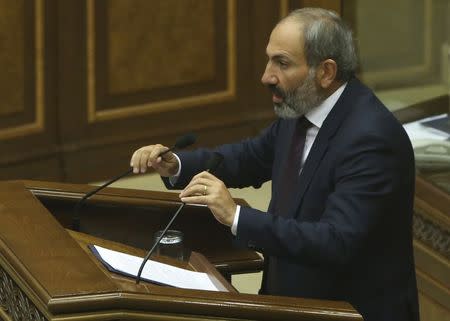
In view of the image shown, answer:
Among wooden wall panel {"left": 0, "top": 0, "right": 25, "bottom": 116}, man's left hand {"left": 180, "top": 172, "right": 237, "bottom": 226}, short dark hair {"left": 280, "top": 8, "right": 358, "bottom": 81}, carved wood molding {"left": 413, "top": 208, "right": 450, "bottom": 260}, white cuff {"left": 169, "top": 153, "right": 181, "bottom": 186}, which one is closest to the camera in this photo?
man's left hand {"left": 180, "top": 172, "right": 237, "bottom": 226}

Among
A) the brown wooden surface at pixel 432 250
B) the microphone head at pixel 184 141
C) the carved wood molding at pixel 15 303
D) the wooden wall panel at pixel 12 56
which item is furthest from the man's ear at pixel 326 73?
the wooden wall panel at pixel 12 56

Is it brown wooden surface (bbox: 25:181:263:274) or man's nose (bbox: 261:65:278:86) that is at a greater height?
man's nose (bbox: 261:65:278:86)

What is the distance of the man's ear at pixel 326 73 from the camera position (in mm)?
2166

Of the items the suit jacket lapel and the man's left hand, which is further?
the suit jacket lapel

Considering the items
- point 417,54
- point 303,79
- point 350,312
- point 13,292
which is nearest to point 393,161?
point 303,79

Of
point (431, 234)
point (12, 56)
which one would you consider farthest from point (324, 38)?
point (12, 56)

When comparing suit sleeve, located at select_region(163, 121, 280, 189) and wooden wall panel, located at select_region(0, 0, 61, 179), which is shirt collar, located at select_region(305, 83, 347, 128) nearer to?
suit sleeve, located at select_region(163, 121, 280, 189)

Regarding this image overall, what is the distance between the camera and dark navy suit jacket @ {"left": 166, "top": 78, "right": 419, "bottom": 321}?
2082mm

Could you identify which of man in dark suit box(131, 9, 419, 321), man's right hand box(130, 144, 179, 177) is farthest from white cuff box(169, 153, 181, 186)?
man in dark suit box(131, 9, 419, 321)

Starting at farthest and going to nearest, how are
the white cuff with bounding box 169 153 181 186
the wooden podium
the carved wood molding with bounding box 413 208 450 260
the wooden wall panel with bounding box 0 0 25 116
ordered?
the wooden wall panel with bounding box 0 0 25 116, the carved wood molding with bounding box 413 208 450 260, the white cuff with bounding box 169 153 181 186, the wooden podium

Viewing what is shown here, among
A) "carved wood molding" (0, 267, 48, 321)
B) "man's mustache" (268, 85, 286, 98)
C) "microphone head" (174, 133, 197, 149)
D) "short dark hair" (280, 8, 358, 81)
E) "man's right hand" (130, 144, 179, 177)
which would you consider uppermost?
"short dark hair" (280, 8, 358, 81)

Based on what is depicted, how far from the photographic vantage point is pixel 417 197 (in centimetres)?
311

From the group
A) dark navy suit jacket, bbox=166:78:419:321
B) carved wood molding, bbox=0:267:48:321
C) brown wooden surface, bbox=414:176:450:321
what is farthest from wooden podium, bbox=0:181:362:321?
brown wooden surface, bbox=414:176:450:321

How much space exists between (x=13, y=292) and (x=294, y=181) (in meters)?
0.56
